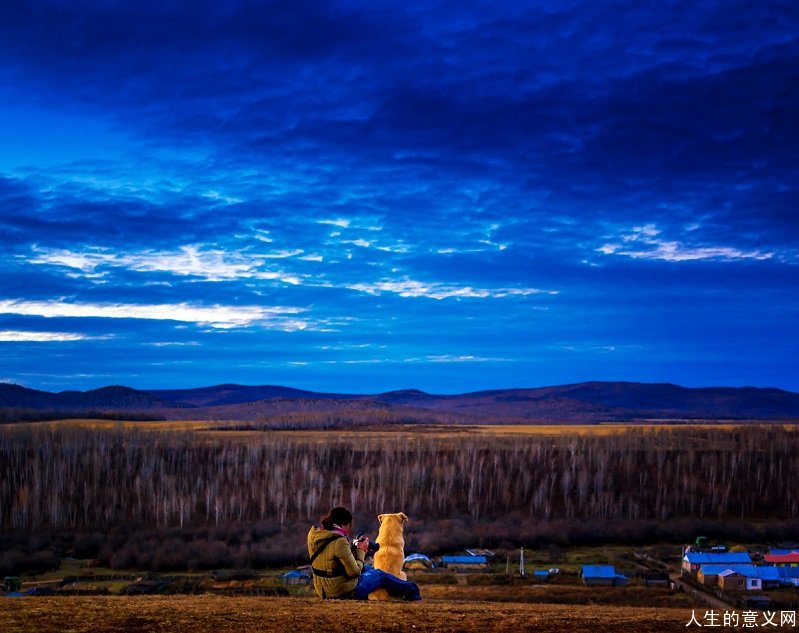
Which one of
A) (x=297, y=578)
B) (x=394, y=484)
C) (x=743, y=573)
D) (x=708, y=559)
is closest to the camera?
(x=743, y=573)

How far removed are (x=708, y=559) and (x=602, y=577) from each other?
5821 millimetres

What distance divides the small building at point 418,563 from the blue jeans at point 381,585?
31.7 metres

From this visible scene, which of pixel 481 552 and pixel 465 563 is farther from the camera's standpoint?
pixel 481 552

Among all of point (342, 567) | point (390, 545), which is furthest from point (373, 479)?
point (342, 567)

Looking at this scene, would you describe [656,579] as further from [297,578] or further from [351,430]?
[351,430]

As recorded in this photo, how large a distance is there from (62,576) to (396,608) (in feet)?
122

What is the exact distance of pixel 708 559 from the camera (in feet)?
137

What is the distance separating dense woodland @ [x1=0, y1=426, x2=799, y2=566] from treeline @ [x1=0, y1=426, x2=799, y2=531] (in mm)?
174

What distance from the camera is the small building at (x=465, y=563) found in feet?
146

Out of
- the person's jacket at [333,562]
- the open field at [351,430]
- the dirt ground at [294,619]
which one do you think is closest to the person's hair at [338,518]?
the person's jacket at [333,562]

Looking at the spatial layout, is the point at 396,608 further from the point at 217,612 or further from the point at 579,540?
the point at 579,540

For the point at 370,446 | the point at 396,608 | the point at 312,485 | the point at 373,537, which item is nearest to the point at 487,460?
Result: the point at 370,446

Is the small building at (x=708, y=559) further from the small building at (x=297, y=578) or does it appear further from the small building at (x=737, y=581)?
the small building at (x=297, y=578)

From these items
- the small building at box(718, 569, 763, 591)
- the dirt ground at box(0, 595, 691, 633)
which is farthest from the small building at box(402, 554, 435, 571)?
the dirt ground at box(0, 595, 691, 633)
